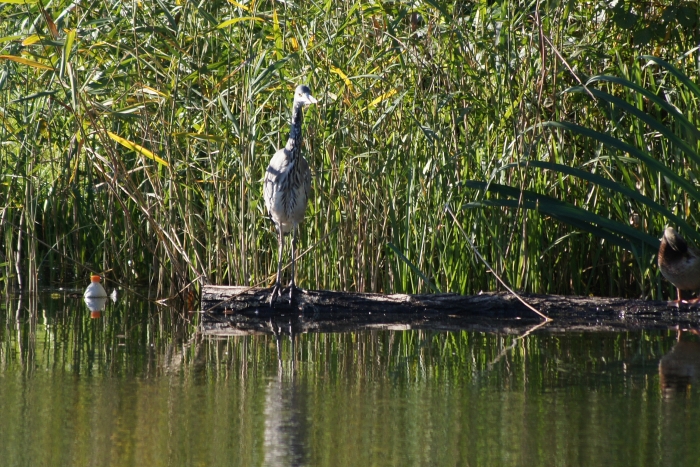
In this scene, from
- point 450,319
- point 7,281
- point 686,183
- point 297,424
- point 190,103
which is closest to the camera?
point 297,424

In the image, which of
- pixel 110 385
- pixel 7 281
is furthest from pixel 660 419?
pixel 7 281

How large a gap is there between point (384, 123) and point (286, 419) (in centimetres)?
301

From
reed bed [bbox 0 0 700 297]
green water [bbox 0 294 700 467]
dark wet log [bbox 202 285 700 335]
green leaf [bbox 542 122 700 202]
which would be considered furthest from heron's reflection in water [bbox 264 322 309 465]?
green leaf [bbox 542 122 700 202]

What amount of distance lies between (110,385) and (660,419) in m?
2.17

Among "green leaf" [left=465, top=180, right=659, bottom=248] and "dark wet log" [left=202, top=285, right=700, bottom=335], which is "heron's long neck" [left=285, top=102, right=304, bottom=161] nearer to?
"dark wet log" [left=202, top=285, right=700, bottom=335]

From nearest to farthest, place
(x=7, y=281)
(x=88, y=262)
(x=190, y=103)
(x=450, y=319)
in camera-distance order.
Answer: (x=450, y=319) < (x=190, y=103) < (x=7, y=281) < (x=88, y=262)

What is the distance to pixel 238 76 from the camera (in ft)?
21.1

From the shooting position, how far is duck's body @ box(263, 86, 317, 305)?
5941 mm

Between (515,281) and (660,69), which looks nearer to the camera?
(515,281)

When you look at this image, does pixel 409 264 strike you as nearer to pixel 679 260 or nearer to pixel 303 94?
pixel 303 94

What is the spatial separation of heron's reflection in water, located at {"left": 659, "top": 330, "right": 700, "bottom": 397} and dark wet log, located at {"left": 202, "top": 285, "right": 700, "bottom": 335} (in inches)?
17.2

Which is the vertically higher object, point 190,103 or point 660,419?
point 190,103

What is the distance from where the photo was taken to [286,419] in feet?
12.0

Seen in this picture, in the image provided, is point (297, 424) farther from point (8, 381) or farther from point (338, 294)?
point (338, 294)
